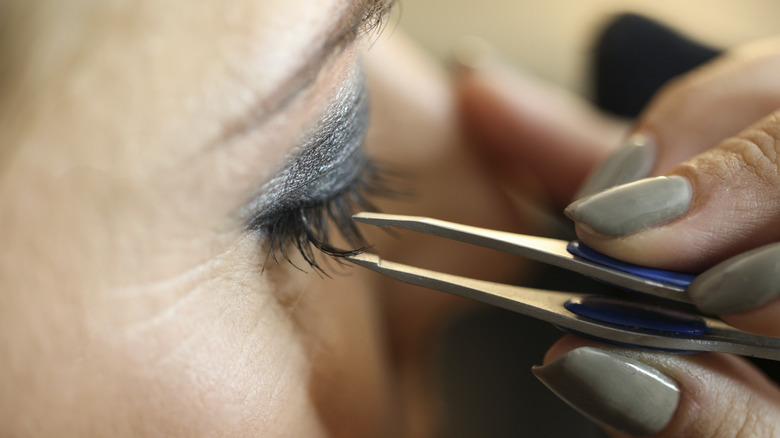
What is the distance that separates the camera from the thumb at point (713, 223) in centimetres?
39

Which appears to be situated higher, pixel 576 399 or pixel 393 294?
pixel 393 294

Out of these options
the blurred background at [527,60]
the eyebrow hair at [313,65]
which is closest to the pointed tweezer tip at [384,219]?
the eyebrow hair at [313,65]

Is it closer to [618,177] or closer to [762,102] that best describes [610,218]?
[618,177]

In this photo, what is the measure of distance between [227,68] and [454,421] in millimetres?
619

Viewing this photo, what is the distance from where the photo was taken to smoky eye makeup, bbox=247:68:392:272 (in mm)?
380

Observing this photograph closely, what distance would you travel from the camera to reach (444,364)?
805 millimetres

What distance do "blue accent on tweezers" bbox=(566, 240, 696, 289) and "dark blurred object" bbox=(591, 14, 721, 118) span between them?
2.06 ft

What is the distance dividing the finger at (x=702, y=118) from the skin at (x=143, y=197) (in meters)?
0.36

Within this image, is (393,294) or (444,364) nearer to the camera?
→ (393,294)

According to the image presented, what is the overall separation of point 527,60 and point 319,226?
3.30 feet

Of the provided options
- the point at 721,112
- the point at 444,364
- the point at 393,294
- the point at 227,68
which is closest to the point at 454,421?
the point at 444,364

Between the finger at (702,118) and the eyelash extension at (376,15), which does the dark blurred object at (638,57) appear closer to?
the finger at (702,118)

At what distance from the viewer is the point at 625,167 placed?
616 mm

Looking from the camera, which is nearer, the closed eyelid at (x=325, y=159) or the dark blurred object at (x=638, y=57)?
the closed eyelid at (x=325, y=159)
